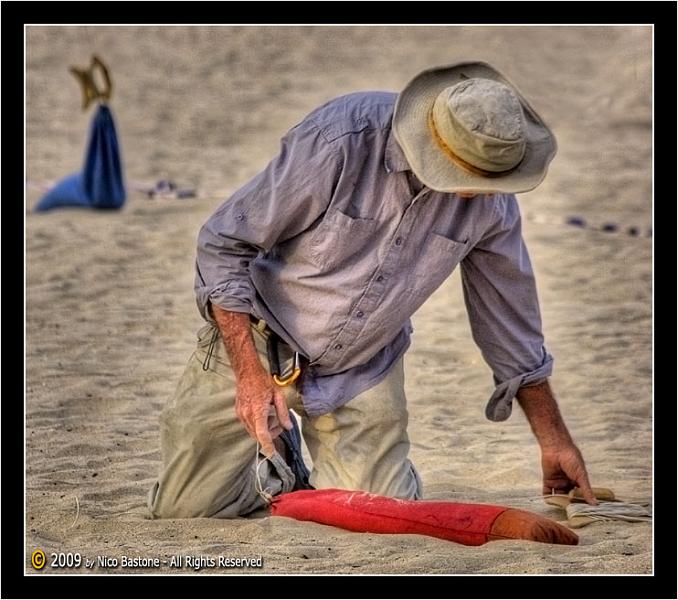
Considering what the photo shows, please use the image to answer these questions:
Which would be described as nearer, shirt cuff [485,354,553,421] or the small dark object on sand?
shirt cuff [485,354,553,421]

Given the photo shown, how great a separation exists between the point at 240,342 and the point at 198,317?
139 inches

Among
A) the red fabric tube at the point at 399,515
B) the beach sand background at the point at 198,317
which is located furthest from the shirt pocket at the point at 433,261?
the beach sand background at the point at 198,317

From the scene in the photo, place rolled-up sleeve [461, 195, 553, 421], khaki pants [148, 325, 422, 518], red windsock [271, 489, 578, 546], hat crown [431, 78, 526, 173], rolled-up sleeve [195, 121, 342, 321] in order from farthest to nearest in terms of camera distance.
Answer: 1. khaki pants [148, 325, 422, 518]
2. rolled-up sleeve [461, 195, 553, 421]
3. red windsock [271, 489, 578, 546]
4. rolled-up sleeve [195, 121, 342, 321]
5. hat crown [431, 78, 526, 173]

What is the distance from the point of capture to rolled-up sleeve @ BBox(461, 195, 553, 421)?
4.60m

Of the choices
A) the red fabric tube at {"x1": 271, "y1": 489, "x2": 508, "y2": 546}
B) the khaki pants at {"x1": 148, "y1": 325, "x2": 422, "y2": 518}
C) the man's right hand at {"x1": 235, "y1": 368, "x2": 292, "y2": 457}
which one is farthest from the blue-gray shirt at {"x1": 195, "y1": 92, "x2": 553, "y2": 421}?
the red fabric tube at {"x1": 271, "y1": 489, "x2": 508, "y2": 546}

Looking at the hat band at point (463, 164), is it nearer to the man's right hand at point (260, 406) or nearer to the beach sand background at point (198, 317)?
the man's right hand at point (260, 406)

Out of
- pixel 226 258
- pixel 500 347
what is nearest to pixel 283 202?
pixel 226 258

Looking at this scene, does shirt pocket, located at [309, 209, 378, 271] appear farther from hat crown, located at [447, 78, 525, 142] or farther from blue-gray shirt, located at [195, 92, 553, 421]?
hat crown, located at [447, 78, 525, 142]

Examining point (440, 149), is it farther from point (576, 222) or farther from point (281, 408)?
point (576, 222)

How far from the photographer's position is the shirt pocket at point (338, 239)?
4.34 metres

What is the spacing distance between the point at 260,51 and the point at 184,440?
451 inches

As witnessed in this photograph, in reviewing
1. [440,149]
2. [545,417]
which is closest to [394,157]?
[440,149]

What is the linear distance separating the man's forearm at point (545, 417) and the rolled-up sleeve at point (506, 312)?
0.15 feet

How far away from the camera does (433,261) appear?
445 centimetres
